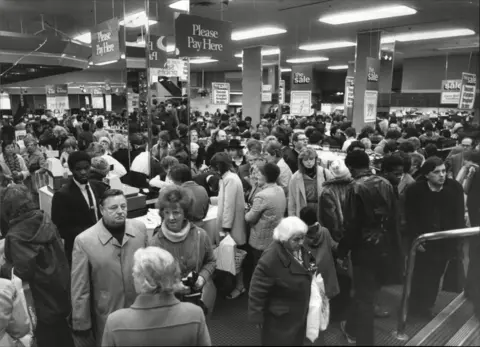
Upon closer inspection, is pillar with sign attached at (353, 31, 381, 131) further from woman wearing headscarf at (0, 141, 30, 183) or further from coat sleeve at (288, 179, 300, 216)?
woman wearing headscarf at (0, 141, 30, 183)

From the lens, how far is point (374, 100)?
1134cm

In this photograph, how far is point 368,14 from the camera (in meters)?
9.76

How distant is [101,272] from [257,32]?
11.0 meters

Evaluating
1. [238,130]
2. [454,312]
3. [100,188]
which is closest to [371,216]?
[454,312]

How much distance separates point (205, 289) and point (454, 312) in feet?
6.48

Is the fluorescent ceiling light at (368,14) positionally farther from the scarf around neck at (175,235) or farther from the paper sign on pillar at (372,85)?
the scarf around neck at (175,235)

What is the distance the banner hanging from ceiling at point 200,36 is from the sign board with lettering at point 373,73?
21.3 ft

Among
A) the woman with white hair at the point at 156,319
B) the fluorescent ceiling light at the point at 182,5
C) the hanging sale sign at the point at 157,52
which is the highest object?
the fluorescent ceiling light at the point at 182,5

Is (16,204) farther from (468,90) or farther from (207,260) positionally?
(468,90)

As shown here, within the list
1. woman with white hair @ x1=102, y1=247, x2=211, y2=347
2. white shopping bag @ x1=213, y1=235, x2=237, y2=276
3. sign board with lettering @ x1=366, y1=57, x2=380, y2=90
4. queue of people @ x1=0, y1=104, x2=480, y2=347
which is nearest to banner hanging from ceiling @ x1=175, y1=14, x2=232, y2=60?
queue of people @ x1=0, y1=104, x2=480, y2=347

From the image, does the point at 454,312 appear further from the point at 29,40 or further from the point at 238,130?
the point at 29,40

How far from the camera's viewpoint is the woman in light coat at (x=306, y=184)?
15.5 feet

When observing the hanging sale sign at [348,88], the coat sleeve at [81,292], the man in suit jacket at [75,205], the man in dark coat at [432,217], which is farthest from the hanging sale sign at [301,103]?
the coat sleeve at [81,292]

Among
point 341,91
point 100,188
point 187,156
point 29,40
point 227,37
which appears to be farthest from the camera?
point 341,91
